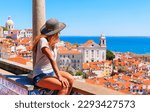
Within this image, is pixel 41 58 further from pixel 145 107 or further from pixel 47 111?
pixel 145 107

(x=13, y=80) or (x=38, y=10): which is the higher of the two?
(x=38, y=10)

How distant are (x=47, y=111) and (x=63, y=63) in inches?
2025

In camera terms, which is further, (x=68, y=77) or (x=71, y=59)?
(x=71, y=59)

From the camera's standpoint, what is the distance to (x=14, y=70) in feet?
17.8

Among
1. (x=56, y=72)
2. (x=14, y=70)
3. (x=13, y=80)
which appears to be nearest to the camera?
(x=56, y=72)

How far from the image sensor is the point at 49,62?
3.10m

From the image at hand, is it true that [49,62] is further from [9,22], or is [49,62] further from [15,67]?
[9,22]

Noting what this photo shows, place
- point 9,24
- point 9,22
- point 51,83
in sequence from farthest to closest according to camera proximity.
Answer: point 9,24 < point 9,22 < point 51,83

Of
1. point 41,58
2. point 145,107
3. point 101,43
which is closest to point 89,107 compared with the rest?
point 145,107

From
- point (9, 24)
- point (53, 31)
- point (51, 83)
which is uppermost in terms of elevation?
point (9, 24)

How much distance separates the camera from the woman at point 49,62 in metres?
3.05

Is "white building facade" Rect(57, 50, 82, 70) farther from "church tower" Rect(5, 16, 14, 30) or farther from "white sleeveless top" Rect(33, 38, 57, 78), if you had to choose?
"white sleeveless top" Rect(33, 38, 57, 78)

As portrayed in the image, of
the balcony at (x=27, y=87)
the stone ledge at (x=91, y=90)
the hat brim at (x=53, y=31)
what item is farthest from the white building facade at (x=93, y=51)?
the hat brim at (x=53, y=31)

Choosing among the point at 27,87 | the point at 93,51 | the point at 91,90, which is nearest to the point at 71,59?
the point at 93,51
